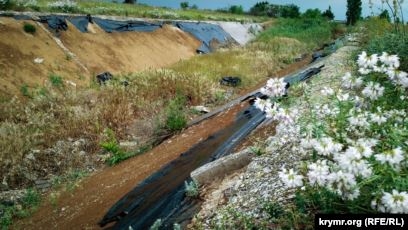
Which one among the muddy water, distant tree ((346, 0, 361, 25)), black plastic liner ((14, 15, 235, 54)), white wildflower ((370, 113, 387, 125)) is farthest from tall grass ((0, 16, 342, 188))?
distant tree ((346, 0, 361, 25))

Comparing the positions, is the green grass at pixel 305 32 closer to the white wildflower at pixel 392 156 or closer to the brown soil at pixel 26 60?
the brown soil at pixel 26 60

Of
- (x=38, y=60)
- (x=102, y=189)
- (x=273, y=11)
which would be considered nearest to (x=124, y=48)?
(x=38, y=60)

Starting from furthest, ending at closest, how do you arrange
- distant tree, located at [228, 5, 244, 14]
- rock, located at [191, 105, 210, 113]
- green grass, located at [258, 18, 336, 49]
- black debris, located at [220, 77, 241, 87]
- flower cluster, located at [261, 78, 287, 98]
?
distant tree, located at [228, 5, 244, 14]
green grass, located at [258, 18, 336, 49]
black debris, located at [220, 77, 241, 87]
rock, located at [191, 105, 210, 113]
flower cluster, located at [261, 78, 287, 98]

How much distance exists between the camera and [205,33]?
28.5 meters

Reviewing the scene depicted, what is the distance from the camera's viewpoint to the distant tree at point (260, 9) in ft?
213

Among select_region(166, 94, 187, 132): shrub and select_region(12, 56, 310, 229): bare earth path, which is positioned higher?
select_region(166, 94, 187, 132): shrub

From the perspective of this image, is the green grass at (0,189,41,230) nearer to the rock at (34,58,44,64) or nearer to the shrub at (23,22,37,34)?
the rock at (34,58,44,64)

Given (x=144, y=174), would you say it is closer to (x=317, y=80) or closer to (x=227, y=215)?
(x=227, y=215)

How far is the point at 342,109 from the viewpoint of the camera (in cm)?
317

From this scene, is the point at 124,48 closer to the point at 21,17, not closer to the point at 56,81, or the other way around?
the point at 21,17

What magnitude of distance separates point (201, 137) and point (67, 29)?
11.5m

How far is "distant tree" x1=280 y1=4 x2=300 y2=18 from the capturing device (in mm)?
63763

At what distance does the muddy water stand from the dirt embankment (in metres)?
7.27

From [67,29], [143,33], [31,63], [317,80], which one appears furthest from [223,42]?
[317,80]
